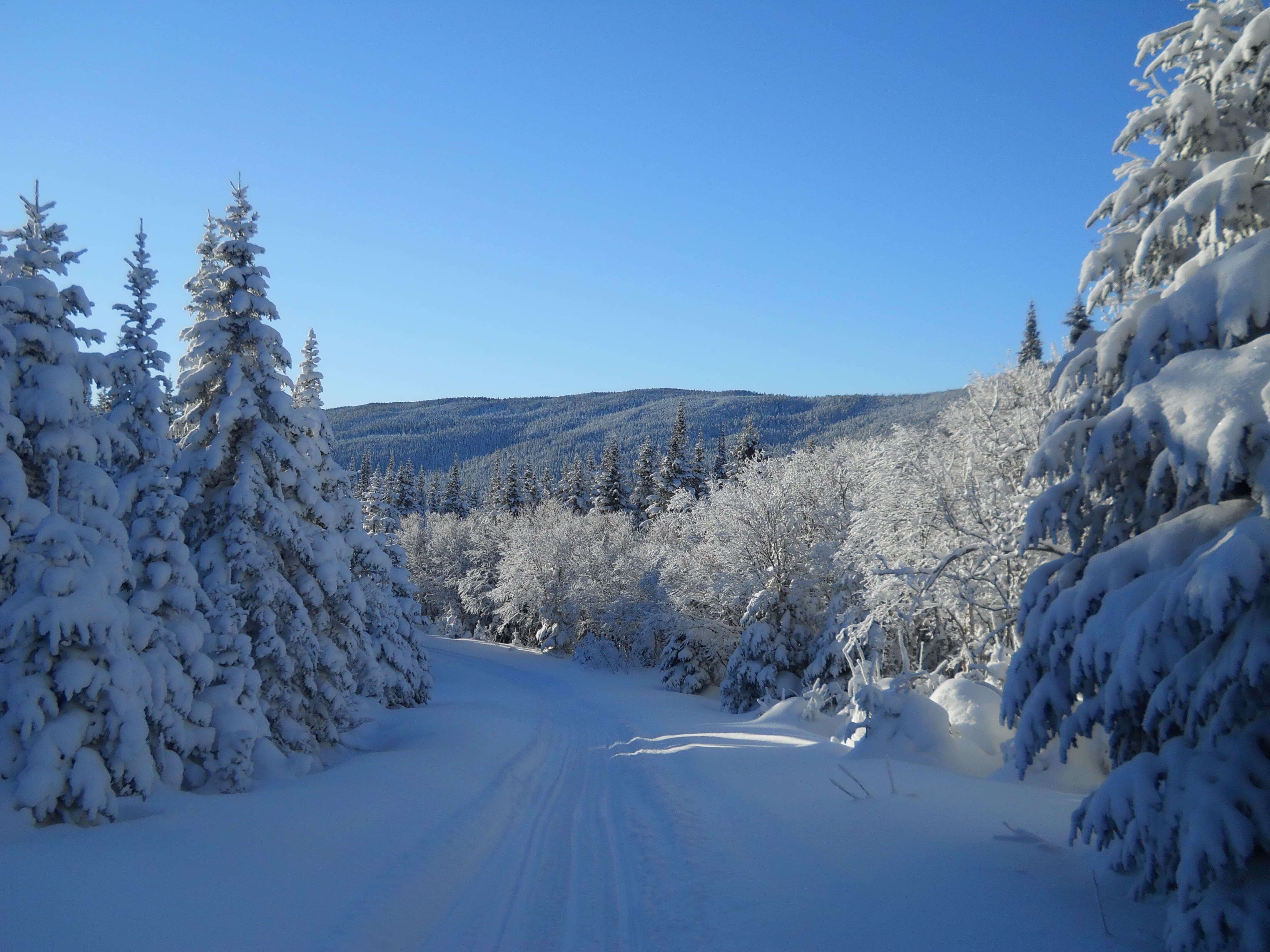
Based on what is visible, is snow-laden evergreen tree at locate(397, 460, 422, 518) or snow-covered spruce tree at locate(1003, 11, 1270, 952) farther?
snow-laden evergreen tree at locate(397, 460, 422, 518)

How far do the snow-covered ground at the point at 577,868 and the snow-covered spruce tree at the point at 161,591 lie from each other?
1.25 metres

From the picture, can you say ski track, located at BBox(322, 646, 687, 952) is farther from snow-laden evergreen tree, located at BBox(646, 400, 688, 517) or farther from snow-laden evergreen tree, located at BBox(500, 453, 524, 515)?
snow-laden evergreen tree, located at BBox(500, 453, 524, 515)

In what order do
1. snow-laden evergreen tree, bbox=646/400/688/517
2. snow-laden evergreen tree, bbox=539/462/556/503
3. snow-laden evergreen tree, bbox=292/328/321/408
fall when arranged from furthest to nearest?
1. snow-laden evergreen tree, bbox=539/462/556/503
2. snow-laden evergreen tree, bbox=646/400/688/517
3. snow-laden evergreen tree, bbox=292/328/321/408

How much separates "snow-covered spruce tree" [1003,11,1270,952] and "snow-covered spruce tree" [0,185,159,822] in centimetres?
1049

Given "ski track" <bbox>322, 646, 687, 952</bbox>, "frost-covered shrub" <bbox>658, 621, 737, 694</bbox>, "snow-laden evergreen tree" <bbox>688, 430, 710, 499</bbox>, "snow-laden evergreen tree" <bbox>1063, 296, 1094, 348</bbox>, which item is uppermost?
"snow-laden evergreen tree" <bbox>1063, 296, 1094, 348</bbox>

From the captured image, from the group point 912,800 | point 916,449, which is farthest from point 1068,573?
point 916,449

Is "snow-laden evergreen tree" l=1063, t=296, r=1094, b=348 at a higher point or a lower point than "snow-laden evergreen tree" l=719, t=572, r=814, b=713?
higher

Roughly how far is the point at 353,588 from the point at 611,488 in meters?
52.0

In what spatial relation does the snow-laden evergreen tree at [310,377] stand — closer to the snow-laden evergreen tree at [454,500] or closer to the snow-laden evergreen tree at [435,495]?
the snow-laden evergreen tree at [454,500]

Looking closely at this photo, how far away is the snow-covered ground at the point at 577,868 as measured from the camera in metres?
6.23

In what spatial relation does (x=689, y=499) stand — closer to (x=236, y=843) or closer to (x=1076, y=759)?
(x=1076, y=759)

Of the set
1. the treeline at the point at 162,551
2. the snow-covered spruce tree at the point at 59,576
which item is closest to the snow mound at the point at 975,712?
the treeline at the point at 162,551

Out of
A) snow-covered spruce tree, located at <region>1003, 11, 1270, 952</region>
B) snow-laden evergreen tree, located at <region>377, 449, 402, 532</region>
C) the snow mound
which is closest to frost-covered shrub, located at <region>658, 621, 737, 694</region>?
snow-laden evergreen tree, located at <region>377, 449, 402, 532</region>

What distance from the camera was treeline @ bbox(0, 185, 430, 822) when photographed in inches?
354
